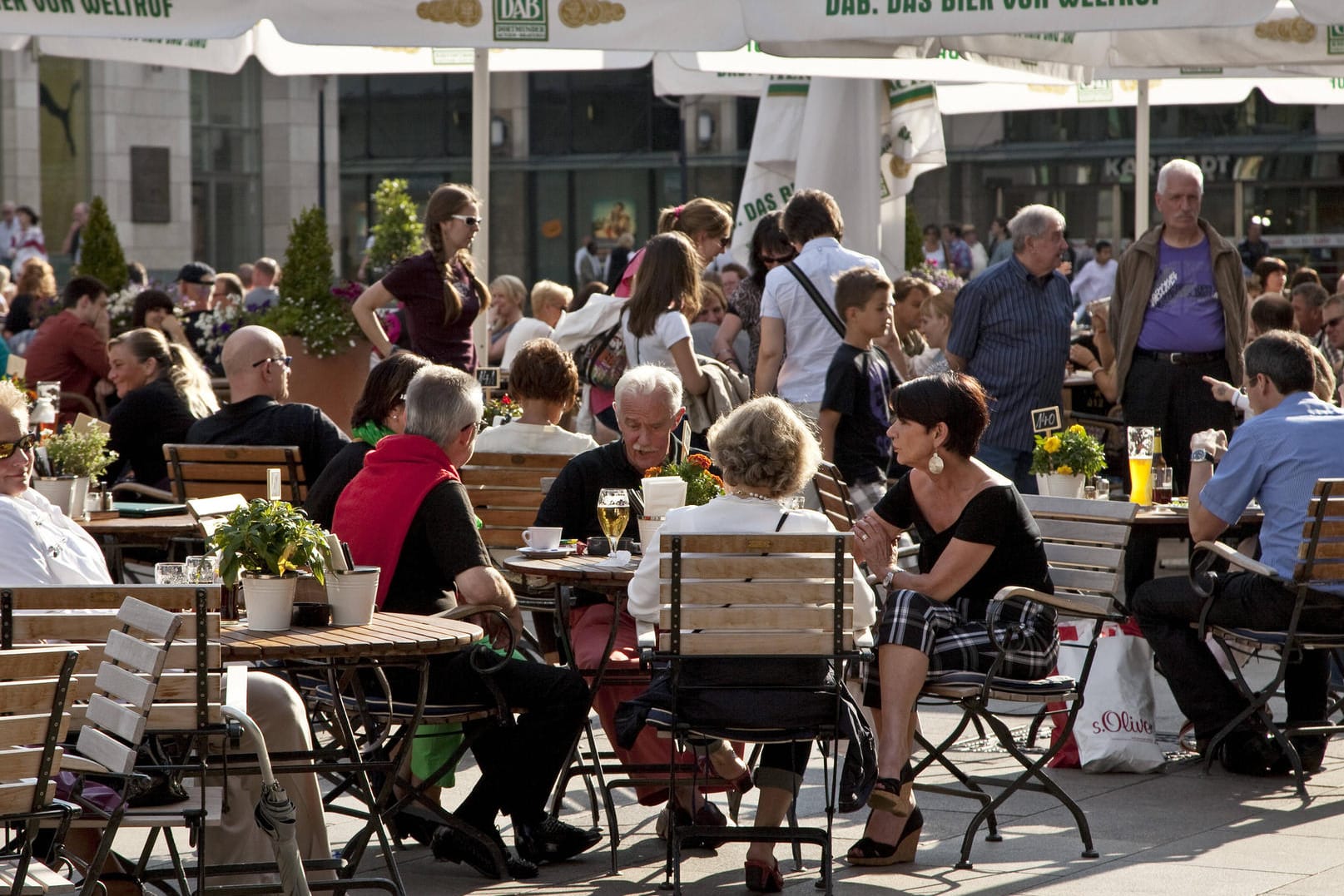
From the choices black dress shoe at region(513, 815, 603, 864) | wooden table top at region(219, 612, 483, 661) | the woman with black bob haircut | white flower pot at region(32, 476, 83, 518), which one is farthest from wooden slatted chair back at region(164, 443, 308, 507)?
wooden table top at region(219, 612, 483, 661)

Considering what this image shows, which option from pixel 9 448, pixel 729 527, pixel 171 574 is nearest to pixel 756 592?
pixel 729 527

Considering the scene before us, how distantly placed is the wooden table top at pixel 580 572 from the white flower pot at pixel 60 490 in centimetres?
220

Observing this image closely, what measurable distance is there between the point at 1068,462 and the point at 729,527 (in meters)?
2.51

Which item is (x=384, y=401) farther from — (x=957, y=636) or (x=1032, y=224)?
(x=1032, y=224)

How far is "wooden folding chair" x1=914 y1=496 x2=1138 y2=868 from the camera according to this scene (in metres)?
5.54

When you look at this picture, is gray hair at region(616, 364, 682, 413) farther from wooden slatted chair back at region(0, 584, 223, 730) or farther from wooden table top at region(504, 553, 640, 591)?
wooden slatted chair back at region(0, 584, 223, 730)

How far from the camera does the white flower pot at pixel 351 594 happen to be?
4910 millimetres

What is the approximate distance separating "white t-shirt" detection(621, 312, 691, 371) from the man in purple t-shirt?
218cm

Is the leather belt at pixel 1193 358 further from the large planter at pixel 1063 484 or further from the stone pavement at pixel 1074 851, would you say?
the stone pavement at pixel 1074 851

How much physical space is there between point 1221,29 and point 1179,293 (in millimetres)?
1989

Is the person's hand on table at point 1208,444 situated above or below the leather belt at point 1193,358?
below

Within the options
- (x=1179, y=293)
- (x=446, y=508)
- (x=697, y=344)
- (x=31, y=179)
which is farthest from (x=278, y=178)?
(x=446, y=508)

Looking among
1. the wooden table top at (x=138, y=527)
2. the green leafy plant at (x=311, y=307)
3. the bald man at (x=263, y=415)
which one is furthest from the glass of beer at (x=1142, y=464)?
the green leafy plant at (x=311, y=307)

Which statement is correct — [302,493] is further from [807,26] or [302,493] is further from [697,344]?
[697,344]
